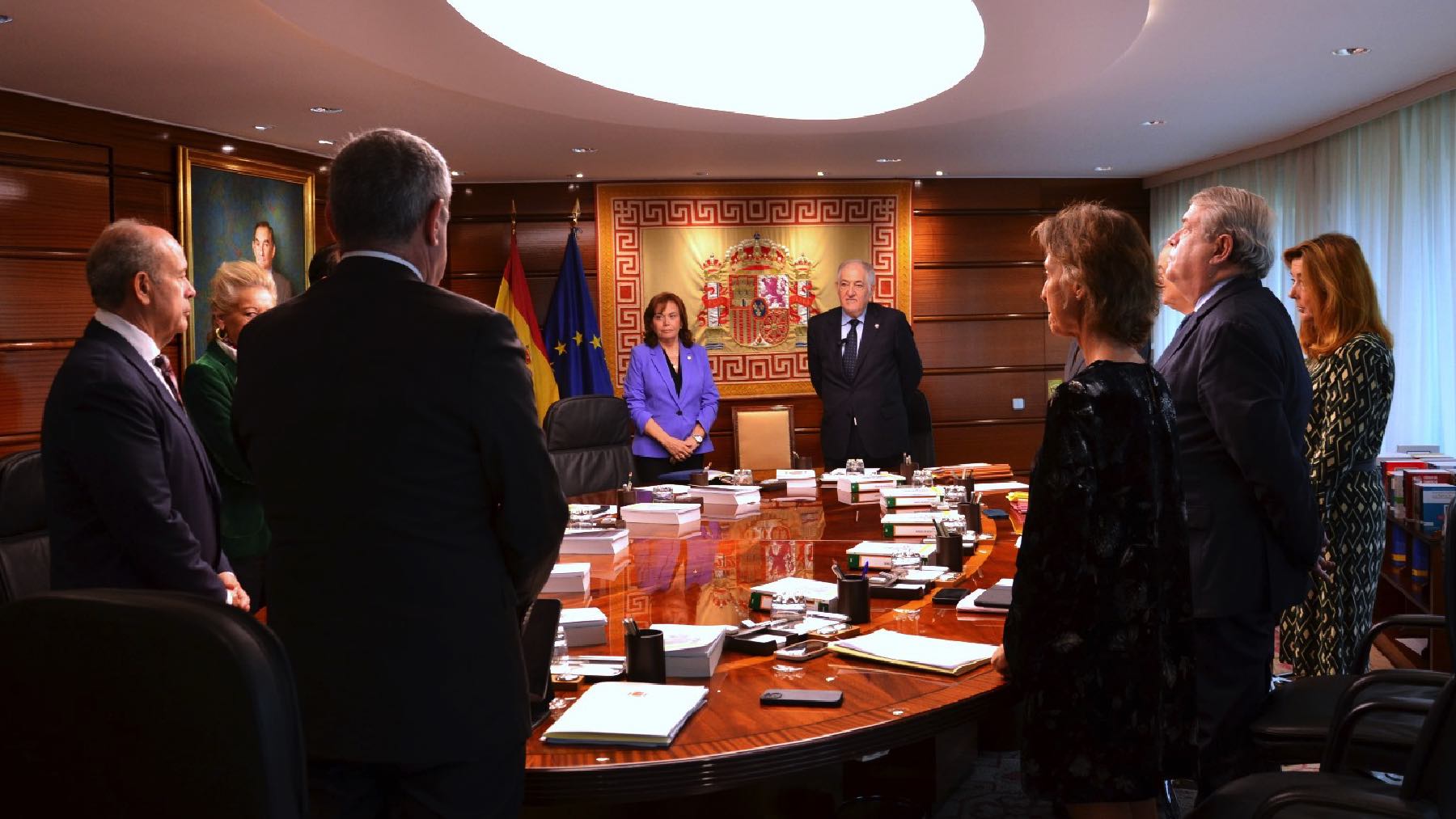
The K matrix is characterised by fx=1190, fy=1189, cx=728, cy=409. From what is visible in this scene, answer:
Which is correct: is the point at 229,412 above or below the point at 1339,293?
below

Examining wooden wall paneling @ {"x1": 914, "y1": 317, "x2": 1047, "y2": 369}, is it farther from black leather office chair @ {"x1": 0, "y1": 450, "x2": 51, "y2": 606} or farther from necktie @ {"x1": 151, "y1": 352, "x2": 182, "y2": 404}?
black leather office chair @ {"x1": 0, "y1": 450, "x2": 51, "y2": 606}

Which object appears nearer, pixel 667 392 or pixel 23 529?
pixel 23 529

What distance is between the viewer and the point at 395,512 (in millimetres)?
1627

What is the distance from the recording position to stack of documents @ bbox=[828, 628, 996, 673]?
2.30 metres

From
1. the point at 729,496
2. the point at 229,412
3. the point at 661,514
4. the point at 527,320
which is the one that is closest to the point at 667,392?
the point at 729,496

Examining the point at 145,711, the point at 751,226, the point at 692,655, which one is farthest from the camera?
Answer: the point at 751,226

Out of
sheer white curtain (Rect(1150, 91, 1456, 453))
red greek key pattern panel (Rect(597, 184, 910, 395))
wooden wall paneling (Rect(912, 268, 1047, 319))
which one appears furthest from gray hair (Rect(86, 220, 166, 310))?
wooden wall paneling (Rect(912, 268, 1047, 319))

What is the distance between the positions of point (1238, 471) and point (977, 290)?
7.00 m

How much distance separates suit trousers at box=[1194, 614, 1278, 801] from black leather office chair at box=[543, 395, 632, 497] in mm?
2996

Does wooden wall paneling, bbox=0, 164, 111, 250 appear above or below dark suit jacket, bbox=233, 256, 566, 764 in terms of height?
above

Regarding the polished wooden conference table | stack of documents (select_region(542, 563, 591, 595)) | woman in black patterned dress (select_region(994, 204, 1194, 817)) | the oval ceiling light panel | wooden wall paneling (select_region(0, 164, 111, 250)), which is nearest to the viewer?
the polished wooden conference table

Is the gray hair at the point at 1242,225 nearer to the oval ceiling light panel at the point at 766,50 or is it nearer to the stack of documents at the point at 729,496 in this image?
the stack of documents at the point at 729,496

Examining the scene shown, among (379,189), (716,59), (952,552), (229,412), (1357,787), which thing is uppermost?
(716,59)

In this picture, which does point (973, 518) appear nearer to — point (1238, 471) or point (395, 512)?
point (1238, 471)
